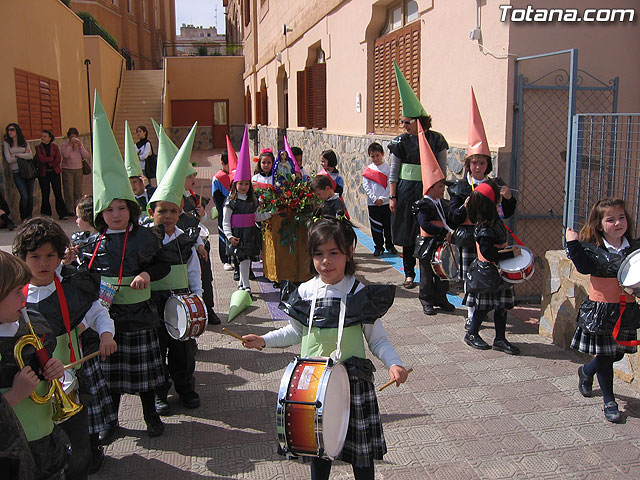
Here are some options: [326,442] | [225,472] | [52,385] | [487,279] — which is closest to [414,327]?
[487,279]

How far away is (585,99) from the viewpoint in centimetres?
648

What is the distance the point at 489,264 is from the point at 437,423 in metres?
1.63

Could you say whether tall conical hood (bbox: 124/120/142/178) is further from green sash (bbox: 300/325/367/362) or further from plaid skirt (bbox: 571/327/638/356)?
plaid skirt (bbox: 571/327/638/356)

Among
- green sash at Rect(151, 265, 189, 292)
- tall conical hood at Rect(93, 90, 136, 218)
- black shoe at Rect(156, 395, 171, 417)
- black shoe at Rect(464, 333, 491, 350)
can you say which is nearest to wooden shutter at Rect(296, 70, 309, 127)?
black shoe at Rect(464, 333, 491, 350)

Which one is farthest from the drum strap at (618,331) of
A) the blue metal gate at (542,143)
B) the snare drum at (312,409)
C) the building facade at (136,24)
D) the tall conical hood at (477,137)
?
the building facade at (136,24)

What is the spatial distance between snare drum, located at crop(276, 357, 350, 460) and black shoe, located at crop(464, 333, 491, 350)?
296 cm

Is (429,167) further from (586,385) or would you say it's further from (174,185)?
(174,185)

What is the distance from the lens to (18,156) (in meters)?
11.9

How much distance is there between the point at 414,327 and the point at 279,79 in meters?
16.5

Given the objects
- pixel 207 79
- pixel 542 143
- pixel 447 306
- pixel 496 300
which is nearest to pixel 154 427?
pixel 496 300

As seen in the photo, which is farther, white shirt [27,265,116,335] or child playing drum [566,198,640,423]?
child playing drum [566,198,640,423]

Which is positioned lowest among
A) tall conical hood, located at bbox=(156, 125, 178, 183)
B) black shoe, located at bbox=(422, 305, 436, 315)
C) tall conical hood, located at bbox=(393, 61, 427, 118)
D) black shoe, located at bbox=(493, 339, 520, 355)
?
black shoe, located at bbox=(493, 339, 520, 355)

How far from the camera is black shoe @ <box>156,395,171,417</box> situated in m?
4.28

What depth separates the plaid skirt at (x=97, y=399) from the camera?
3631mm
